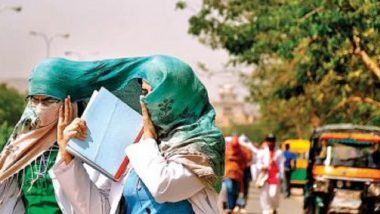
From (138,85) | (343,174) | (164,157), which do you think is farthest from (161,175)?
(343,174)

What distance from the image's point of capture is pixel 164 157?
4.32 meters

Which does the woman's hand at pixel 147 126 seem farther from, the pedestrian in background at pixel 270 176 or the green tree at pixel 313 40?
the pedestrian in background at pixel 270 176

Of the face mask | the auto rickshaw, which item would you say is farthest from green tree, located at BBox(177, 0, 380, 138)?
the face mask

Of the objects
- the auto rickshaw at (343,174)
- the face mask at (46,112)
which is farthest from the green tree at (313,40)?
the face mask at (46,112)

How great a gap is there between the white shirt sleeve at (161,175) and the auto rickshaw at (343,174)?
12.7 meters

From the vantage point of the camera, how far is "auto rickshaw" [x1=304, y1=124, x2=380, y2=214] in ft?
56.6

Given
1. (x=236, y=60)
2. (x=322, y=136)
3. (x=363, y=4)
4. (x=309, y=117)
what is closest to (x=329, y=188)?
(x=322, y=136)

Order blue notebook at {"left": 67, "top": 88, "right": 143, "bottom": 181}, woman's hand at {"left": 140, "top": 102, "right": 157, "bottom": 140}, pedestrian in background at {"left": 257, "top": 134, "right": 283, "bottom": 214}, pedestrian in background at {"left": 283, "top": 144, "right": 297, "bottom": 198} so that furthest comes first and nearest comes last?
pedestrian in background at {"left": 283, "top": 144, "right": 297, "bottom": 198}
pedestrian in background at {"left": 257, "top": 134, "right": 283, "bottom": 214}
blue notebook at {"left": 67, "top": 88, "right": 143, "bottom": 181}
woman's hand at {"left": 140, "top": 102, "right": 157, "bottom": 140}

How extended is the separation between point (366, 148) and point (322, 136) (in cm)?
99

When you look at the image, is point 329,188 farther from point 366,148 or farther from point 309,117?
point 309,117

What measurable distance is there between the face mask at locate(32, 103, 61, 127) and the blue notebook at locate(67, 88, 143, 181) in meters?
0.26

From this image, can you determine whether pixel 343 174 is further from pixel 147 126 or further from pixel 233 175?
pixel 147 126

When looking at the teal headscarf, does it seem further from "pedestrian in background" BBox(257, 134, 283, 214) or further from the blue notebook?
"pedestrian in background" BBox(257, 134, 283, 214)

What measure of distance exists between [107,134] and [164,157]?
0.41 meters
